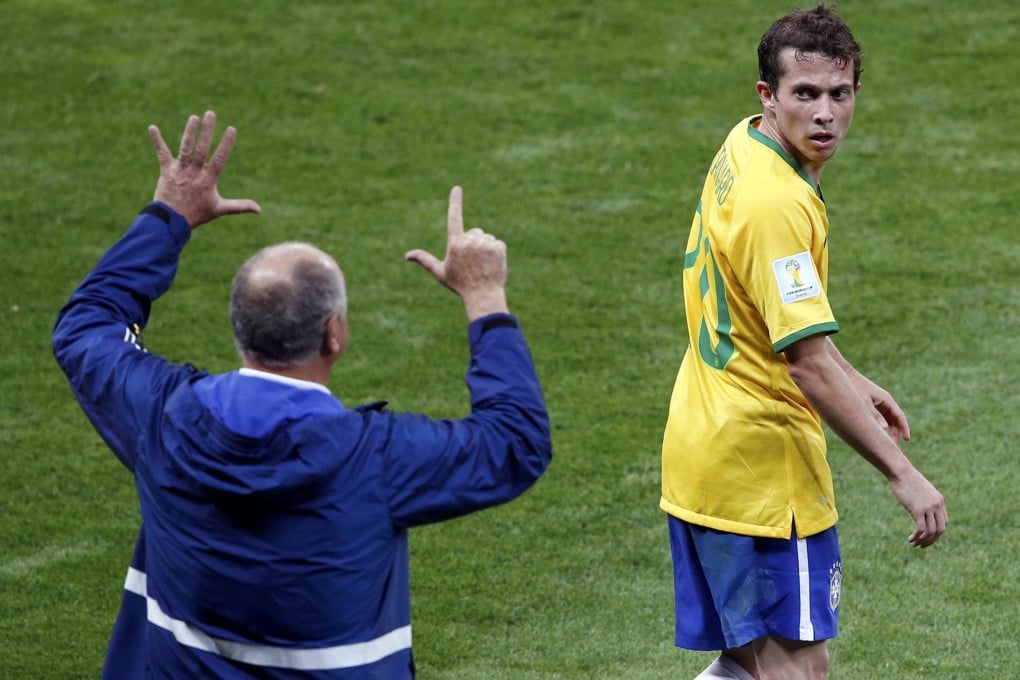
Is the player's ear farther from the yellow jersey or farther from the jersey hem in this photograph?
the jersey hem

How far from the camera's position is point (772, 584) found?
3881mm

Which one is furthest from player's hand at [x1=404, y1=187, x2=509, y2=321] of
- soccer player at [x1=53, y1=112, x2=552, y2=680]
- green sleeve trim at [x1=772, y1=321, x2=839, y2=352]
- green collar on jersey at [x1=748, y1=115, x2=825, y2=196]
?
green collar on jersey at [x1=748, y1=115, x2=825, y2=196]

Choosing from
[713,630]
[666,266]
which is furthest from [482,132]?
[713,630]

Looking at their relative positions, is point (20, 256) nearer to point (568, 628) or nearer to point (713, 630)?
point (568, 628)

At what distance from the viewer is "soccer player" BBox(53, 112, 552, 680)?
2783 millimetres

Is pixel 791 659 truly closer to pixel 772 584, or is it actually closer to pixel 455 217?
pixel 772 584

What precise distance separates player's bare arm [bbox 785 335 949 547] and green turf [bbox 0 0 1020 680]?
1.59m

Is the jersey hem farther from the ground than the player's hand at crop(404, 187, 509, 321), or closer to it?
closer to it

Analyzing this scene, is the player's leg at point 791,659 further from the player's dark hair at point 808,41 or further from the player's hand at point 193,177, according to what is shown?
the player's hand at point 193,177

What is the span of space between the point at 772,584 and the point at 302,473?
1573 mm

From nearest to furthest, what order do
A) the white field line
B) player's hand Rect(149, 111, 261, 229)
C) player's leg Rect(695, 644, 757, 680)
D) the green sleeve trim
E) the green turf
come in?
1. player's hand Rect(149, 111, 261, 229)
2. the green sleeve trim
3. player's leg Rect(695, 644, 757, 680)
4. the green turf
5. the white field line

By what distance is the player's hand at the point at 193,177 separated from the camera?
3.32 meters

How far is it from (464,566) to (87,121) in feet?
20.6

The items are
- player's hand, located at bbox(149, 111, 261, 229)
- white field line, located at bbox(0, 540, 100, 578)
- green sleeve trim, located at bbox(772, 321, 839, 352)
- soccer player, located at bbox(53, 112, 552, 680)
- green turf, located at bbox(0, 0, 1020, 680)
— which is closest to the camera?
soccer player, located at bbox(53, 112, 552, 680)
